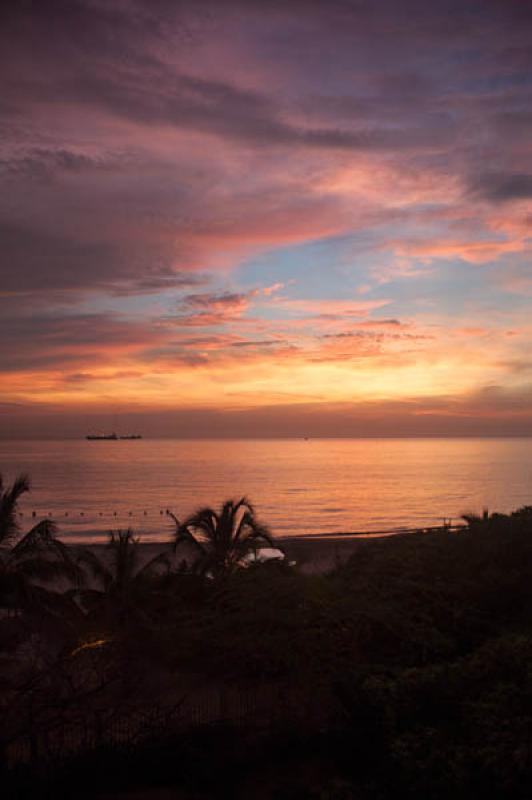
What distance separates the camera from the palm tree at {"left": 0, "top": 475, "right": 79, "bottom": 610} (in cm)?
1359

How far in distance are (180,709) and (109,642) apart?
177cm

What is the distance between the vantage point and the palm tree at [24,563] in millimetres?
13586

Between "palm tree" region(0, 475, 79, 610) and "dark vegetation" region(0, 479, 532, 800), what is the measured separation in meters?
0.04

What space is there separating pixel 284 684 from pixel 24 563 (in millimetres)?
5930

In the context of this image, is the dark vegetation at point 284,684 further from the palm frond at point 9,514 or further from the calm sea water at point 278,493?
the calm sea water at point 278,493

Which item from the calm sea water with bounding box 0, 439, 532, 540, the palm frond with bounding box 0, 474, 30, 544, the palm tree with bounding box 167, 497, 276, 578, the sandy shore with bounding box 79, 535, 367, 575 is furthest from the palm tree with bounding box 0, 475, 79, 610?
the calm sea water with bounding box 0, 439, 532, 540

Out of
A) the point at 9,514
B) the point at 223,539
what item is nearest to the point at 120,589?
the point at 223,539

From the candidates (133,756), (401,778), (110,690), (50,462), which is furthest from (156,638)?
(50,462)

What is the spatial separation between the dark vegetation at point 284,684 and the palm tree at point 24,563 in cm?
4

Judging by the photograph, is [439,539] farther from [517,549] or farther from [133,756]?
[133,756]

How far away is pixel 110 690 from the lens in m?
14.5

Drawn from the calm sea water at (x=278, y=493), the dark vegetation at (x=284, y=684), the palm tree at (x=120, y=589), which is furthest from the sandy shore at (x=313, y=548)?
the dark vegetation at (x=284, y=684)

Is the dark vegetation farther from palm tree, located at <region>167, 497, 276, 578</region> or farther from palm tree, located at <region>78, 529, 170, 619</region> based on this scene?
palm tree, located at <region>167, 497, 276, 578</region>

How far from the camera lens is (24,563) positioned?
1407 centimetres
